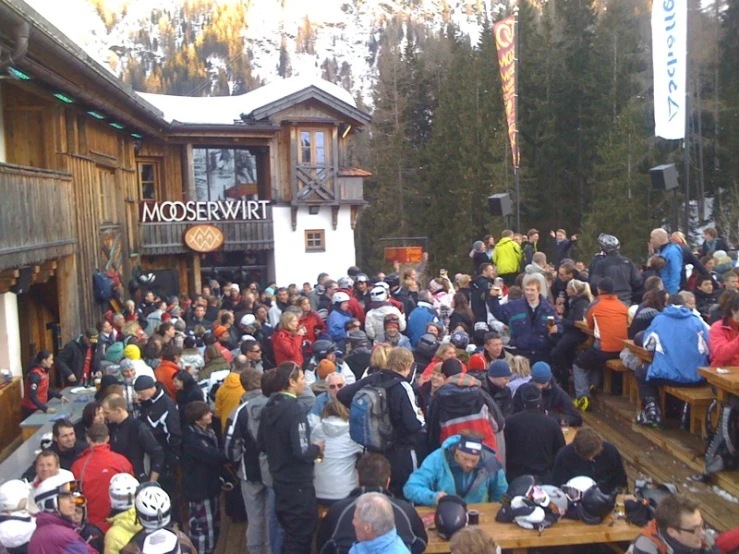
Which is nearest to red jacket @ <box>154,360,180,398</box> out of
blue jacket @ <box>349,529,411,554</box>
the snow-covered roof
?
blue jacket @ <box>349,529,411,554</box>

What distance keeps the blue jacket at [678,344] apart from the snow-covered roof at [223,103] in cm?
1792

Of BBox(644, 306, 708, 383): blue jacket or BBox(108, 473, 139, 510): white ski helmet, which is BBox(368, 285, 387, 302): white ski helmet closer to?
BBox(644, 306, 708, 383): blue jacket

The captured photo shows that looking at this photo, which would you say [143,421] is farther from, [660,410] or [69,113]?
[69,113]

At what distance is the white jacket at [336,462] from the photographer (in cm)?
534

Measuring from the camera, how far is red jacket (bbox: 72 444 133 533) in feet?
16.7

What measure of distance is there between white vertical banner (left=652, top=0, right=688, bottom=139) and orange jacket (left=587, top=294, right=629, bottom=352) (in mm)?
6062

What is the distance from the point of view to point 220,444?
6500mm

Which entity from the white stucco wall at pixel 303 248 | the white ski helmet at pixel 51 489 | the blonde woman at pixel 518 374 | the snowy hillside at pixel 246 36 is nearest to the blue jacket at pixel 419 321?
the blonde woman at pixel 518 374

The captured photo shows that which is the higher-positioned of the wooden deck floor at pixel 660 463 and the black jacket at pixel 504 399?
the black jacket at pixel 504 399

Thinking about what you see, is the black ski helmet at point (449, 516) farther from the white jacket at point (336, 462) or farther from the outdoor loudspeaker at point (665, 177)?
the outdoor loudspeaker at point (665, 177)

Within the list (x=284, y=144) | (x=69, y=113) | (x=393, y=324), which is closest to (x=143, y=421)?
(x=393, y=324)

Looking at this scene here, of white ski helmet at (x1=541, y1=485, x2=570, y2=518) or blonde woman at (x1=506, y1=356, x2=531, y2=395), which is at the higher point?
blonde woman at (x1=506, y1=356, x2=531, y2=395)

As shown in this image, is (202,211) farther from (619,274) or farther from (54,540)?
(54,540)

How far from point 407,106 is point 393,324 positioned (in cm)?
3522
